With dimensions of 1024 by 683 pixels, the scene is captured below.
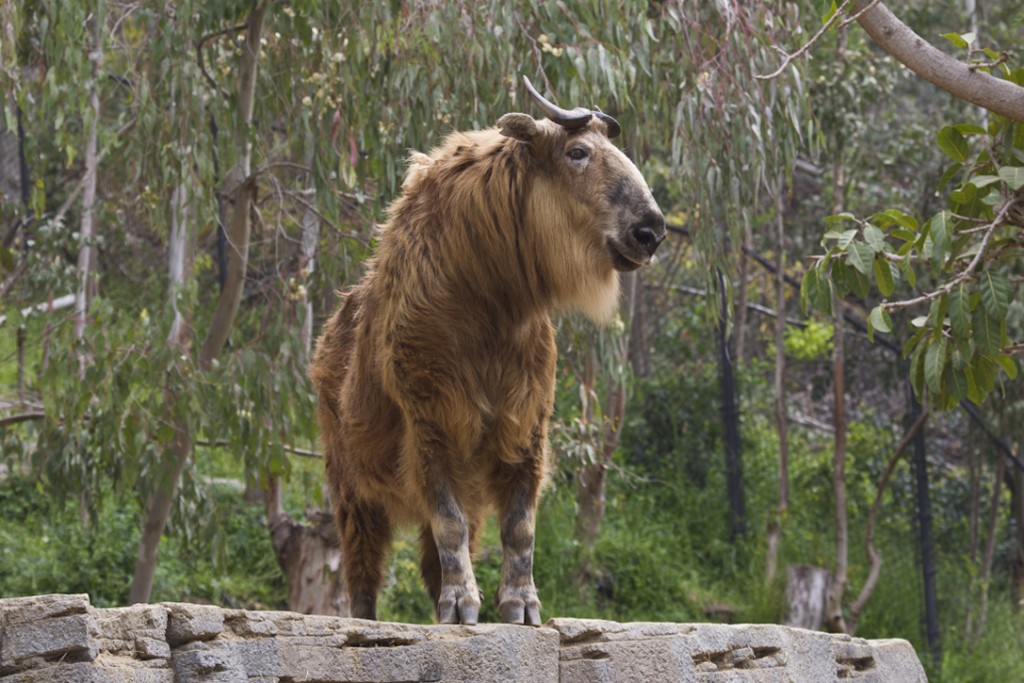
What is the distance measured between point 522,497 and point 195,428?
3.93 metres

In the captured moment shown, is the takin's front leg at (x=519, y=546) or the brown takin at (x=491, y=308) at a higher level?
the brown takin at (x=491, y=308)

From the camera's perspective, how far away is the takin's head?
5262 millimetres

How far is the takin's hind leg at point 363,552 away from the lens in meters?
6.16

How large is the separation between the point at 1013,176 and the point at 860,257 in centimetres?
68

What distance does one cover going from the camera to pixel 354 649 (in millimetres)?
4516

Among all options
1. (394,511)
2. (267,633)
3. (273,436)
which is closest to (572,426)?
(273,436)

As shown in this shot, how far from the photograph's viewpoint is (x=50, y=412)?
8.58m

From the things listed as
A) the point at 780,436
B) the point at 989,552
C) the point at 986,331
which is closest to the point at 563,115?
the point at 986,331

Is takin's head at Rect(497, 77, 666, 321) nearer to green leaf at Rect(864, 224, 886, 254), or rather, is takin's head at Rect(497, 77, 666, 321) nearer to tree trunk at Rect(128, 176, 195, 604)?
green leaf at Rect(864, 224, 886, 254)

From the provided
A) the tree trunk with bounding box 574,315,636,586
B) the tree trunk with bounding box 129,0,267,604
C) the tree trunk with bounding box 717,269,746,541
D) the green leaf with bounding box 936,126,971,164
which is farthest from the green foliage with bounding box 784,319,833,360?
the green leaf with bounding box 936,126,971,164

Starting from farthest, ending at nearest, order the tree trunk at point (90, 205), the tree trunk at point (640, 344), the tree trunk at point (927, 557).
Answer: the tree trunk at point (640, 344) → the tree trunk at point (927, 557) → the tree trunk at point (90, 205)

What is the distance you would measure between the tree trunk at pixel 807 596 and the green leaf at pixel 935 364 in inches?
296

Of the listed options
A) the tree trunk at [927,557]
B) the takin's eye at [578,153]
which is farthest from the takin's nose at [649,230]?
the tree trunk at [927,557]

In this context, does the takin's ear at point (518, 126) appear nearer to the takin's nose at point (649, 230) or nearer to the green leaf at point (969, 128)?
the takin's nose at point (649, 230)
